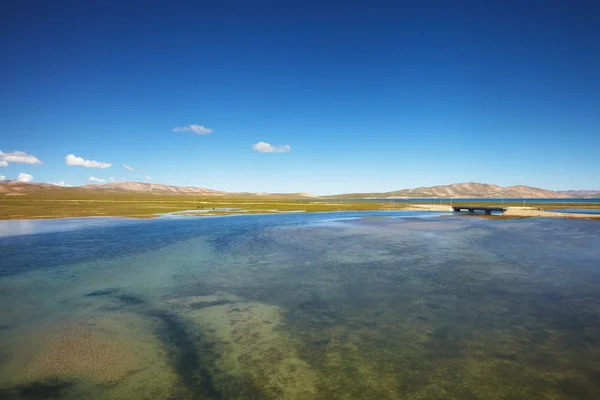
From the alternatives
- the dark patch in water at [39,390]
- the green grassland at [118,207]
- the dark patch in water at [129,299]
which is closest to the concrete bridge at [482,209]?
the green grassland at [118,207]

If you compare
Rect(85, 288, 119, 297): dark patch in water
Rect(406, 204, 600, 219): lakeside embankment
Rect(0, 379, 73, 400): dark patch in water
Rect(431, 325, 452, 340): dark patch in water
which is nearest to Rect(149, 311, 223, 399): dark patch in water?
Rect(0, 379, 73, 400): dark patch in water

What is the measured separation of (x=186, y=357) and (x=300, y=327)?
3.74m

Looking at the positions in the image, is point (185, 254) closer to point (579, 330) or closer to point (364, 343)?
point (364, 343)

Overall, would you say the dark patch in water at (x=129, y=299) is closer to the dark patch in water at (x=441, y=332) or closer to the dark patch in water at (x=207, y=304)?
the dark patch in water at (x=207, y=304)

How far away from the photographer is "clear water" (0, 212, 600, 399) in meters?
7.73

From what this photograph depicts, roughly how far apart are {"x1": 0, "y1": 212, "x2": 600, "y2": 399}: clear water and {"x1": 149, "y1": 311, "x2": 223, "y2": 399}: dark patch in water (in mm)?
45

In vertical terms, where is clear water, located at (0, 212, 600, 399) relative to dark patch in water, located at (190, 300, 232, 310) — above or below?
above

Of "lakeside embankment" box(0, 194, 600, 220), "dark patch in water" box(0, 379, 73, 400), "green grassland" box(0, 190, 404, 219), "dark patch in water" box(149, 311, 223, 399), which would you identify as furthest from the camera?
"green grassland" box(0, 190, 404, 219)

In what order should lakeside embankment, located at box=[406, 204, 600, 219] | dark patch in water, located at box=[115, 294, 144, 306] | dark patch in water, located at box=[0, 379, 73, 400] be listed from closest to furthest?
dark patch in water, located at box=[0, 379, 73, 400] → dark patch in water, located at box=[115, 294, 144, 306] → lakeside embankment, located at box=[406, 204, 600, 219]

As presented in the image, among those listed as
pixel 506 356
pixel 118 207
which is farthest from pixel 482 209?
pixel 118 207

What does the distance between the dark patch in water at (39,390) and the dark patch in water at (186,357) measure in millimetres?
2364

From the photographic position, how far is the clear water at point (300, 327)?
773cm

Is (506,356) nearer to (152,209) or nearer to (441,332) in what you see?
(441,332)

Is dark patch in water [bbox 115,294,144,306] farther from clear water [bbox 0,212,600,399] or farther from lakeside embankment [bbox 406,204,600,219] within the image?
lakeside embankment [bbox 406,204,600,219]
